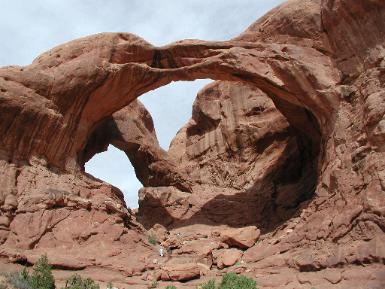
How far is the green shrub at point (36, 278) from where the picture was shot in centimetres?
1374

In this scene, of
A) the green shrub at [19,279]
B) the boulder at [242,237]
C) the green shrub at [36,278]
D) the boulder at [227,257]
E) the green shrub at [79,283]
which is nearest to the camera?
the green shrub at [19,279]

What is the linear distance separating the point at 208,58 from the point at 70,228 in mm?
8952

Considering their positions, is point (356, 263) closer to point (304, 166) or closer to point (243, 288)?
point (243, 288)

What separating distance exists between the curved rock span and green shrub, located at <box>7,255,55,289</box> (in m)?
1.26

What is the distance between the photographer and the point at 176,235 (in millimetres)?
22391

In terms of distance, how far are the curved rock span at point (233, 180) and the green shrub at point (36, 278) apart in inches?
49.8

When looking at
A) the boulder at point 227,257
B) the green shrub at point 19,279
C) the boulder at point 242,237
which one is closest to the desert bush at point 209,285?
the boulder at point 227,257

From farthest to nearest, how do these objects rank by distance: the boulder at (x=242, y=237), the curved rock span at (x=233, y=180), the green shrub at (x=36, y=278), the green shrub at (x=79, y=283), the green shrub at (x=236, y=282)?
the boulder at (x=242, y=237), the curved rock span at (x=233, y=180), the green shrub at (x=236, y=282), the green shrub at (x=79, y=283), the green shrub at (x=36, y=278)

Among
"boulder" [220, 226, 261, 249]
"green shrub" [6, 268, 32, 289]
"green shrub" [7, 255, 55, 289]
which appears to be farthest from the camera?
"boulder" [220, 226, 261, 249]

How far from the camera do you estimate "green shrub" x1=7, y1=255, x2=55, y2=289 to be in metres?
13.7

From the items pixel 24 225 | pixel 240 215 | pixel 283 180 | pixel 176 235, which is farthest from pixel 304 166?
pixel 24 225

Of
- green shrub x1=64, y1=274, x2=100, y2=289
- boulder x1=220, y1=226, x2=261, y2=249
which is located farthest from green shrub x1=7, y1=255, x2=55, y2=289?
boulder x1=220, y1=226, x2=261, y2=249

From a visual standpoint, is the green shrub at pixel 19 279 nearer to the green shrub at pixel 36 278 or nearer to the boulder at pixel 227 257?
the green shrub at pixel 36 278

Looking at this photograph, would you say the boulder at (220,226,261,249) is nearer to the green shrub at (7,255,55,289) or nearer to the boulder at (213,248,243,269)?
the boulder at (213,248,243,269)
